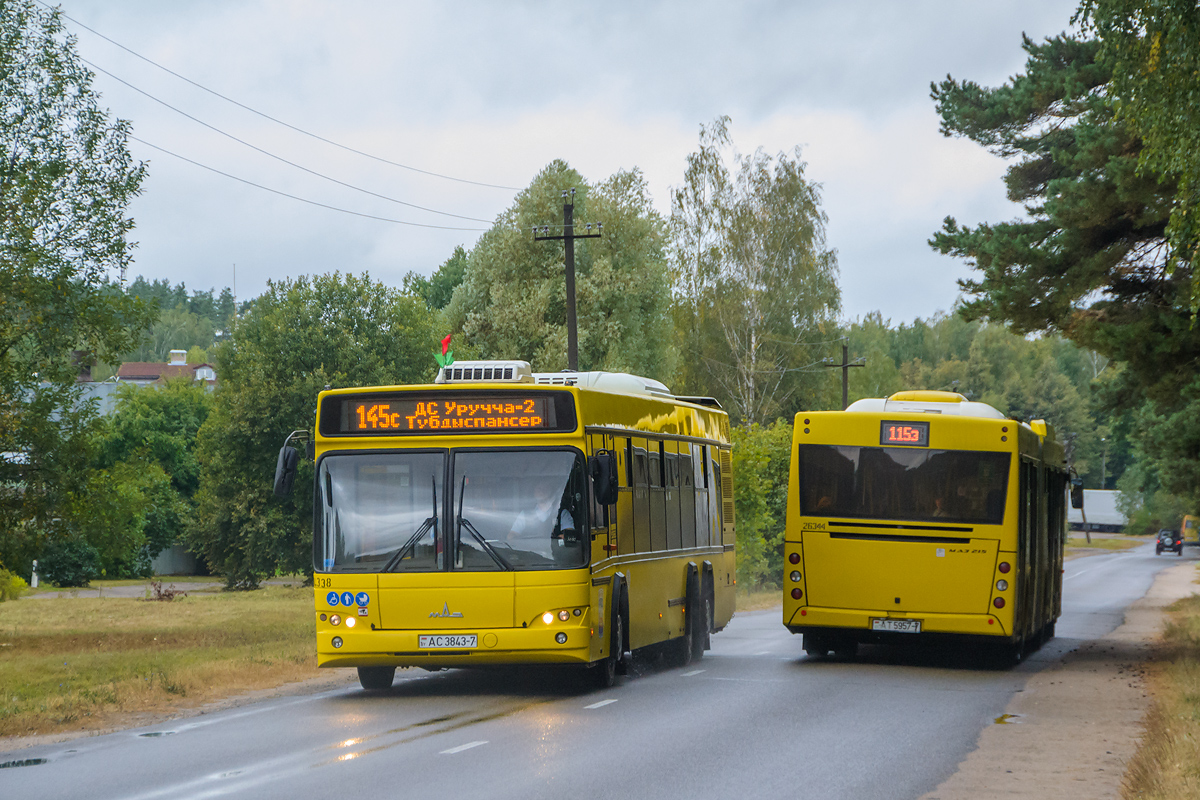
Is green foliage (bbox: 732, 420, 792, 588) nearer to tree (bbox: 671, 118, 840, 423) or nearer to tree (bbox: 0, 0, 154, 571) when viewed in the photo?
tree (bbox: 671, 118, 840, 423)

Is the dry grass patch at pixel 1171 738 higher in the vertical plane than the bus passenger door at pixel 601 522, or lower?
lower

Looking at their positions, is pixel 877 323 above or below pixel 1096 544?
above

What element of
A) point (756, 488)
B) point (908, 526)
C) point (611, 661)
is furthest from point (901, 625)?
point (756, 488)

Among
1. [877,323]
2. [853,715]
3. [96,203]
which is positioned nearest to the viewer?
[853,715]

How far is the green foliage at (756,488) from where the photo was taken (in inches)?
Result: 1816

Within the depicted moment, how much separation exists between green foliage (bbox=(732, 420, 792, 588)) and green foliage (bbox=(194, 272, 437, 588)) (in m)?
12.9

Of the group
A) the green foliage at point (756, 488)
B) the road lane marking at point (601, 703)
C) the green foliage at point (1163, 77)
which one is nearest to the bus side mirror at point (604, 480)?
the road lane marking at point (601, 703)

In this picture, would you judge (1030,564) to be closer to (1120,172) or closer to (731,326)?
(1120,172)

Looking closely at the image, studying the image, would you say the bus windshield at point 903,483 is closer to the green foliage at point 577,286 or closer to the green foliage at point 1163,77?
the green foliage at point 1163,77

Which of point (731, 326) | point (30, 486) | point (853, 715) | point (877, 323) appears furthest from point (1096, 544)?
point (853, 715)

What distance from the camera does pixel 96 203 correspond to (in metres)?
27.2

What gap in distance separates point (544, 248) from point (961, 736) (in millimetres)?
43189

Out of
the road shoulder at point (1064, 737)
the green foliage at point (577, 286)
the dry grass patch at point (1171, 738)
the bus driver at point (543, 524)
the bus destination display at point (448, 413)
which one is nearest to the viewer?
the dry grass patch at point (1171, 738)

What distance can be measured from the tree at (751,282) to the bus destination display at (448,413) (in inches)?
1890
